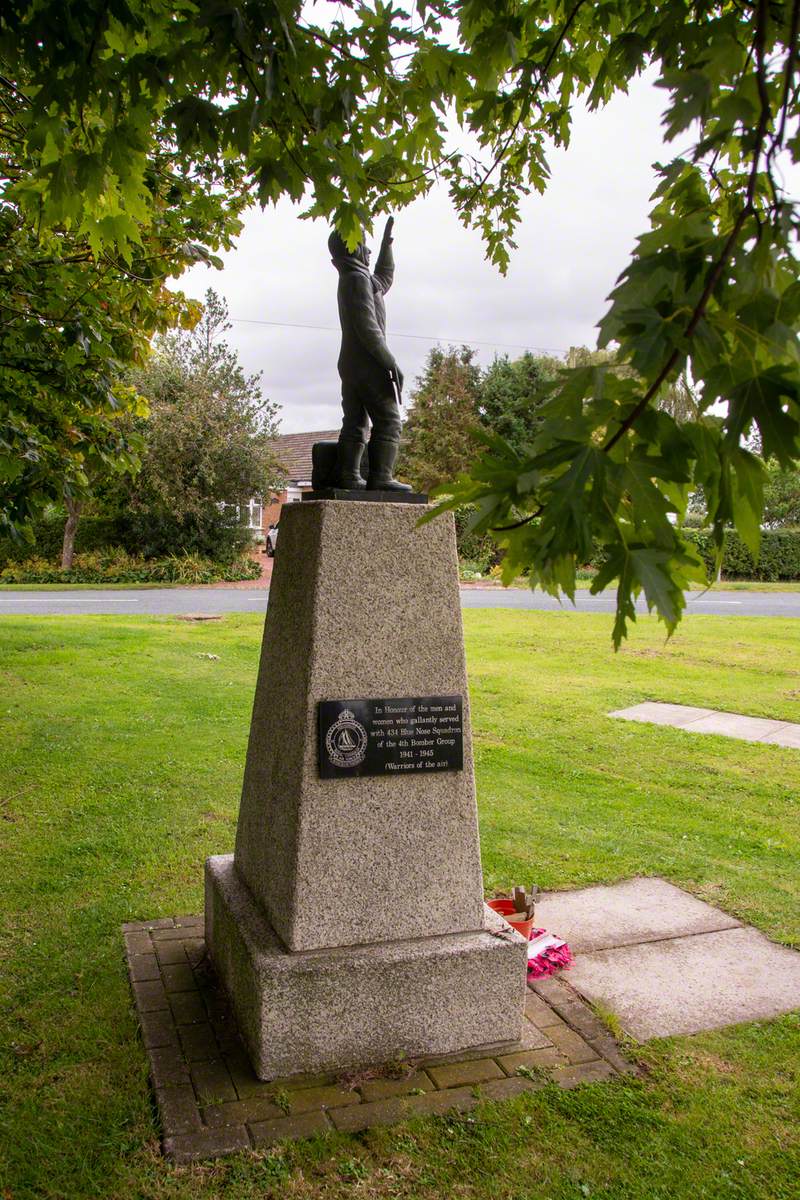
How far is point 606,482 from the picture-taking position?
1.69 metres

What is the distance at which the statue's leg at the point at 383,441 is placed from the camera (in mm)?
3670

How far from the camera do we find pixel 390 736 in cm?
346

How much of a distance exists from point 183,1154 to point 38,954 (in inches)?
63.3

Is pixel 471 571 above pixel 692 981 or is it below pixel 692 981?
above

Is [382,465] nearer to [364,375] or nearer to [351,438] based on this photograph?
[351,438]

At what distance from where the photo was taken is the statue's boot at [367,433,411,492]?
3.63 metres

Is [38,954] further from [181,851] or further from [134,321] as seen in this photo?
[134,321]

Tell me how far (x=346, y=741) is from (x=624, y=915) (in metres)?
2.18

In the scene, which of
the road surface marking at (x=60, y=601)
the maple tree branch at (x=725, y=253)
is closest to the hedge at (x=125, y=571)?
the road surface marking at (x=60, y=601)

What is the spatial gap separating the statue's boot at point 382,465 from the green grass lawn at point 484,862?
2.26m

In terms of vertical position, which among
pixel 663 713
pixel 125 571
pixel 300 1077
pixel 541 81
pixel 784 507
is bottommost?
pixel 300 1077

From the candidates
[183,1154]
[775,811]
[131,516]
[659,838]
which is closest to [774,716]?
[775,811]

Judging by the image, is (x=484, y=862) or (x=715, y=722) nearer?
(x=484, y=862)

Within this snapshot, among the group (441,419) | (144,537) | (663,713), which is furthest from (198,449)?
(663,713)
